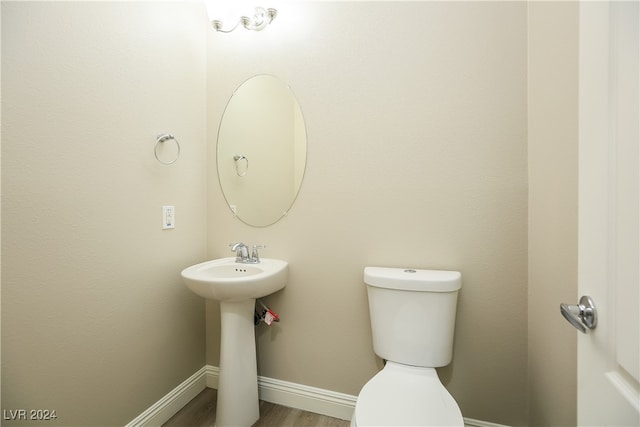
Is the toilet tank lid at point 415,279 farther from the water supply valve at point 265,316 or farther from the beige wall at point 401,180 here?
the water supply valve at point 265,316

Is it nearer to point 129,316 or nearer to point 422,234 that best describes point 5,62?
point 129,316

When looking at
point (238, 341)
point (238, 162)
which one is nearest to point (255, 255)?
point (238, 341)

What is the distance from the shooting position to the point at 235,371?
4.46 ft

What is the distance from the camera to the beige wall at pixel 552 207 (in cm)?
88

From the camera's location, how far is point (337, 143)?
1.47 metres

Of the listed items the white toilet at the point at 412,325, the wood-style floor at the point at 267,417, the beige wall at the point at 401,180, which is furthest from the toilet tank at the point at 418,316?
the wood-style floor at the point at 267,417

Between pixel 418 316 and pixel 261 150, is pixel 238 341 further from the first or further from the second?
pixel 261 150

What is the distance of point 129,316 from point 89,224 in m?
0.44

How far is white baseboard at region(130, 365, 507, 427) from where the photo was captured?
139 cm

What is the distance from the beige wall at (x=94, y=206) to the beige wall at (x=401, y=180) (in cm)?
39

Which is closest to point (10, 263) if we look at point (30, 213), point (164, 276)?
point (30, 213)

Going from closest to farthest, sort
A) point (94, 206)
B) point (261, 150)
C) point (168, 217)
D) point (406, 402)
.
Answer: point (406, 402) < point (94, 206) < point (168, 217) < point (261, 150)

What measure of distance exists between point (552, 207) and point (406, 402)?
2.74ft

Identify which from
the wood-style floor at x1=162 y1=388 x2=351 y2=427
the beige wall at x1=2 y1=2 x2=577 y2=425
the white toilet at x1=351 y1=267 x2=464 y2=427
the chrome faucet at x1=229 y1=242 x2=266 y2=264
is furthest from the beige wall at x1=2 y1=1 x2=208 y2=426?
the white toilet at x1=351 y1=267 x2=464 y2=427
